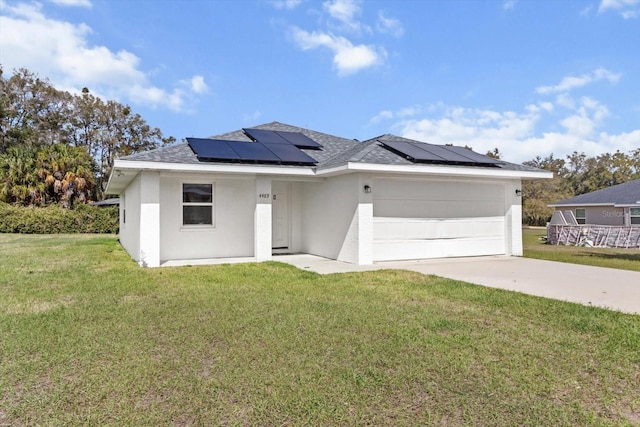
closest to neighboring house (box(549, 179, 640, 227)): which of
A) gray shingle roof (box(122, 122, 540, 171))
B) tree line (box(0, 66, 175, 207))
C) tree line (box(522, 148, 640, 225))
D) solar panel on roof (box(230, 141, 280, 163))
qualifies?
tree line (box(522, 148, 640, 225))

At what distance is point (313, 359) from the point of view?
4.07m

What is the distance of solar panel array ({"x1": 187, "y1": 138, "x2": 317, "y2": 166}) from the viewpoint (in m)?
11.4

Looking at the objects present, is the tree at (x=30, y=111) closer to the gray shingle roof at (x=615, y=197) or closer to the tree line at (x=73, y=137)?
the tree line at (x=73, y=137)

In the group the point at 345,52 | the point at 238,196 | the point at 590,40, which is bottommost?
the point at 238,196

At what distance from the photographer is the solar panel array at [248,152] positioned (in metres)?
11.4

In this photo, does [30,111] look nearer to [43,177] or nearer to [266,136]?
[43,177]

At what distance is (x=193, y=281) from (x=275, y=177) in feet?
15.6

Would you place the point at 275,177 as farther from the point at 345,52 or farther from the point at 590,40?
the point at 590,40

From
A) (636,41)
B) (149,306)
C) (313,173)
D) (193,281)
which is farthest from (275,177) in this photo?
(636,41)

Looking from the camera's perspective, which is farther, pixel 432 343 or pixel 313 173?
pixel 313 173

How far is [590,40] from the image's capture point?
555 inches

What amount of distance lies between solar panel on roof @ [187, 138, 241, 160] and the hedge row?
17.4m

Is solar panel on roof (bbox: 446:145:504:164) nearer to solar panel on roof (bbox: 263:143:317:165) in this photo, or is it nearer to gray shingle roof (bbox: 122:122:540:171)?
gray shingle roof (bbox: 122:122:540:171)

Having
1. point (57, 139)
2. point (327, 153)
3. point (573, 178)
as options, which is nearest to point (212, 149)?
point (327, 153)
